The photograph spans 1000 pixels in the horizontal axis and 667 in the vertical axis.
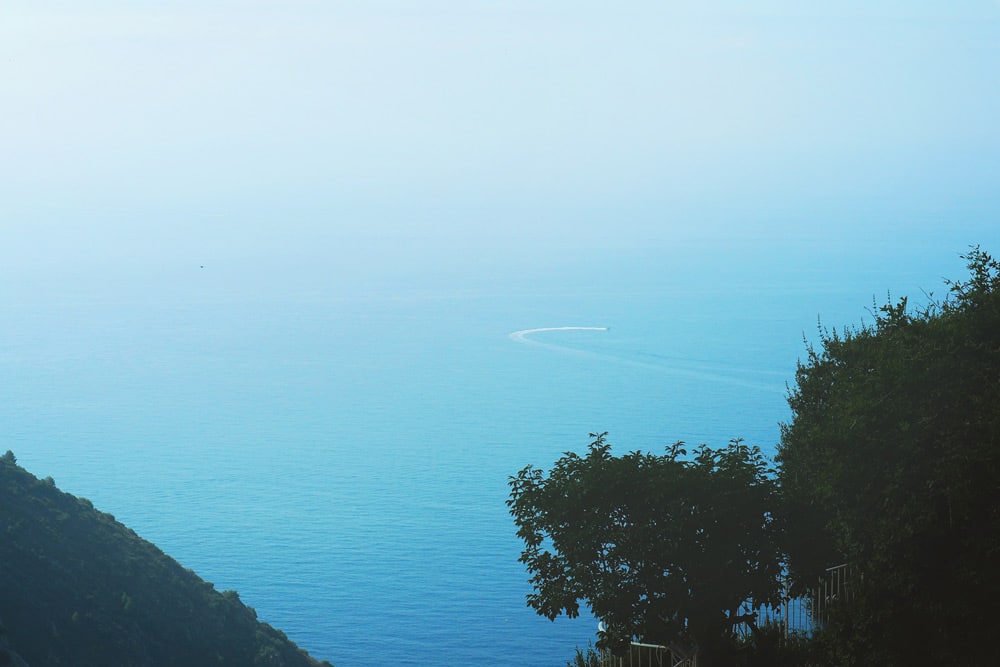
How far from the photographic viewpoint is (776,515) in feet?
43.6

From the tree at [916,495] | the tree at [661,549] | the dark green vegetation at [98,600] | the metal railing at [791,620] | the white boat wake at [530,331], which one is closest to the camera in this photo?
the tree at [916,495]

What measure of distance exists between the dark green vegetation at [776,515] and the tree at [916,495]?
0.02m

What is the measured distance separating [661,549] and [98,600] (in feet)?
66.1

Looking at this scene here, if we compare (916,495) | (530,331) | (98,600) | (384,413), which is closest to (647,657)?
(916,495)

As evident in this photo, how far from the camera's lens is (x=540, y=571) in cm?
1359

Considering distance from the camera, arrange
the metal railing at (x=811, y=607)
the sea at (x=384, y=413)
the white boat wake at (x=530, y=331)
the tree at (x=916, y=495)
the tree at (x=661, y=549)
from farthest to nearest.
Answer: the white boat wake at (x=530, y=331), the sea at (x=384, y=413), the metal railing at (x=811, y=607), the tree at (x=661, y=549), the tree at (x=916, y=495)

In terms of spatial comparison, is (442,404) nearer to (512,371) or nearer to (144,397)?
(512,371)

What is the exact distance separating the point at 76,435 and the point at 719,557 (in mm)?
113716

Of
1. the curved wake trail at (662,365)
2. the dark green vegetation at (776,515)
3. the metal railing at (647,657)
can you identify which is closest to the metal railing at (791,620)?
the metal railing at (647,657)

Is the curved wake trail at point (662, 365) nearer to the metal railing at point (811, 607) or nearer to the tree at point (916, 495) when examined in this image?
the metal railing at point (811, 607)

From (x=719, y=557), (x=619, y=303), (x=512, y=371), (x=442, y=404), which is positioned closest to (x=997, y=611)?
(x=719, y=557)

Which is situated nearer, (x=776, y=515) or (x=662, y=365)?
(x=776, y=515)

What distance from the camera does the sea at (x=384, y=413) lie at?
2876 inches

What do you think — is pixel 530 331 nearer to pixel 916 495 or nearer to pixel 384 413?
pixel 384 413
